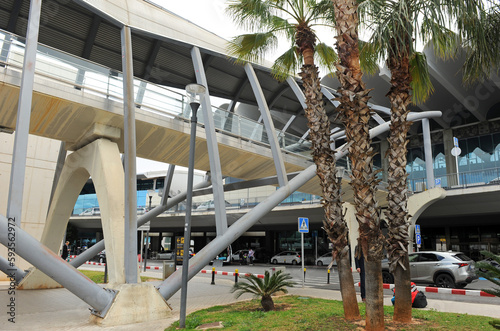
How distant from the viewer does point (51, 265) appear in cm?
811

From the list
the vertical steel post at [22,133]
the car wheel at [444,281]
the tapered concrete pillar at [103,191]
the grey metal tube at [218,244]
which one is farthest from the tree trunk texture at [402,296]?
the car wheel at [444,281]

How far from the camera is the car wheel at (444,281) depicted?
15701 millimetres

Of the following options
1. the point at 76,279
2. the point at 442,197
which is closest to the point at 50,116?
the point at 76,279

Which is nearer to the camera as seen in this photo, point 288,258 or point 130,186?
point 130,186

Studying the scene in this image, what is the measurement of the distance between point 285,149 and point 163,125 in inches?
252

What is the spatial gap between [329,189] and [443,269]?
1035 centimetres

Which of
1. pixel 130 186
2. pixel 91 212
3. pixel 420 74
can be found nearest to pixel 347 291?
pixel 130 186

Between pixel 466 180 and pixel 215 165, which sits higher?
pixel 466 180

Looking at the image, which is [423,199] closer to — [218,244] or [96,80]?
[218,244]

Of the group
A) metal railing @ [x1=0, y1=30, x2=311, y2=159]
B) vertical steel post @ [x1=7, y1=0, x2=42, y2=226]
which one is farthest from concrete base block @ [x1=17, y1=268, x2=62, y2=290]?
metal railing @ [x1=0, y1=30, x2=311, y2=159]

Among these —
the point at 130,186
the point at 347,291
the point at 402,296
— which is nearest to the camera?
the point at 402,296

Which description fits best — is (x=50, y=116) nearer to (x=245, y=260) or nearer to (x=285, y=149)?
(x=285, y=149)

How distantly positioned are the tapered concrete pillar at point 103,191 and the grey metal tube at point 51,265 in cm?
94

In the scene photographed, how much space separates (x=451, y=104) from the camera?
108 ft
